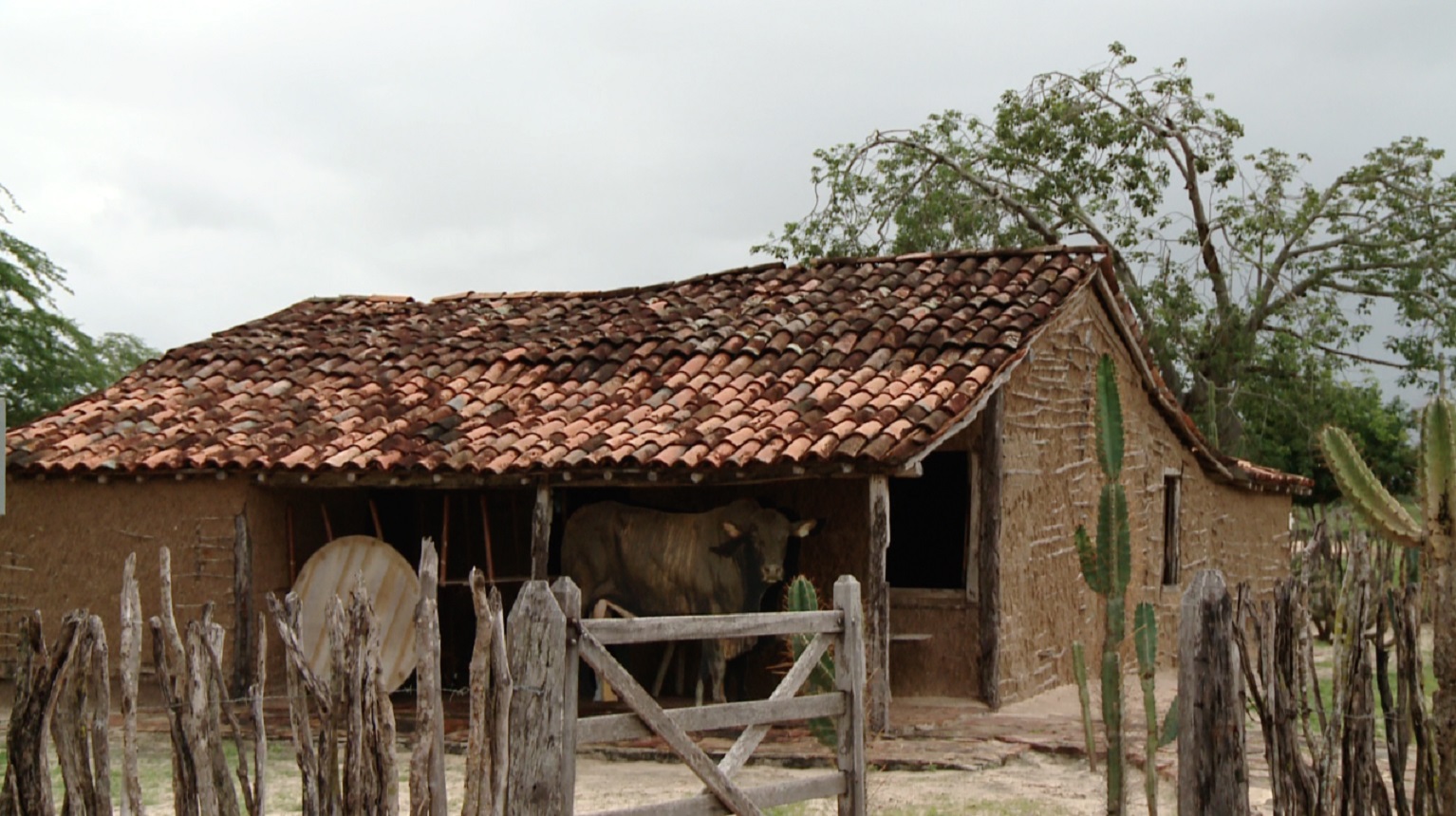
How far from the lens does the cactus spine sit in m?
6.83

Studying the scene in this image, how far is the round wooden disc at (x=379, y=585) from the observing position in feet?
38.9

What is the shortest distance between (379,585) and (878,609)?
3977 millimetres

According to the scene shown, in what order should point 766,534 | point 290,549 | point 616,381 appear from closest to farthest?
point 766,534 < point 290,549 < point 616,381

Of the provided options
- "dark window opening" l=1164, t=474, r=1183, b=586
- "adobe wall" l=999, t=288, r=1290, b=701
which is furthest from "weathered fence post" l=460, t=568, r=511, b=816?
"dark window opening" l=1164, t=474, r=1183, b=586

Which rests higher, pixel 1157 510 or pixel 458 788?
pixel 1157 510

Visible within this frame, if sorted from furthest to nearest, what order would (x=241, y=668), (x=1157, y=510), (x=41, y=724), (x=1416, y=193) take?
(x=1416, y=193) → (x=1157, y=510) → (x=241, y=668) → (x=41, y=724)

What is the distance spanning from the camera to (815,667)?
27.1 feet

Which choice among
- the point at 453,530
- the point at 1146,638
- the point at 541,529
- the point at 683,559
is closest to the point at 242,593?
→ the point at 453,530

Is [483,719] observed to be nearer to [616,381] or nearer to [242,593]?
[242,593]

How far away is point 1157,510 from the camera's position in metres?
14.9

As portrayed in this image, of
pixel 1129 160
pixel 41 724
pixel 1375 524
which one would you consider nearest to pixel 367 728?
pixel 41 724

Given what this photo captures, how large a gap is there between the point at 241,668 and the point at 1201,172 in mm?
17592

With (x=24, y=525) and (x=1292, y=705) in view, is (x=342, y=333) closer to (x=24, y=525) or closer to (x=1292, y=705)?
(x=24, y=525)

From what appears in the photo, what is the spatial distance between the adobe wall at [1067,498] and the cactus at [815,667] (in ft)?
9.66
